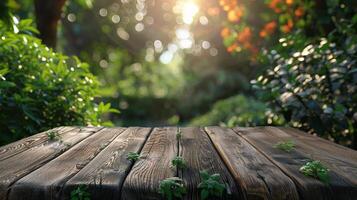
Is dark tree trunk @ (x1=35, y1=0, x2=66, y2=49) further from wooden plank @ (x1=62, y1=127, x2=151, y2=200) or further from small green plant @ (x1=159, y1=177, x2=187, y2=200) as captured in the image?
small green plant @ (x1=159, y1=177, x2=187, y2=200)

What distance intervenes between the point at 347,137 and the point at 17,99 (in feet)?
9.59

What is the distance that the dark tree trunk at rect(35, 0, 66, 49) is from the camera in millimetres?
5281

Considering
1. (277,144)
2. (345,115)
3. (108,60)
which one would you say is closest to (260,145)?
(277,144)

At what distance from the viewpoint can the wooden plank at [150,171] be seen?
139 centimetres

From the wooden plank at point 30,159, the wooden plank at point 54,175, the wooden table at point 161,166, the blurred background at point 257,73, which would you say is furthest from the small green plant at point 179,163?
the blurred background at point 257,73

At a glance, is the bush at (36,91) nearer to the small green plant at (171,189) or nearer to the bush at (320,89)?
the bush at (320,89)

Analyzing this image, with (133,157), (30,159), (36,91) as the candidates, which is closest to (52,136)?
(30,159)

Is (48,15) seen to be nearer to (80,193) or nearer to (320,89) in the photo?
(320,89)

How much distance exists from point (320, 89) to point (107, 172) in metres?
2.77

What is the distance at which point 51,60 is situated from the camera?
13.2 feet

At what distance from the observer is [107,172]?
5.22ft

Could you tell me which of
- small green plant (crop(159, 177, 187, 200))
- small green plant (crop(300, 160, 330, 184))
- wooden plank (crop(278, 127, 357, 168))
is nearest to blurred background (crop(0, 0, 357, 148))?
wooden plank (crop(278, 127, 357, 168))

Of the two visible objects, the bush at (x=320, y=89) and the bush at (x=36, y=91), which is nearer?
the bush at (x=36, y=91)

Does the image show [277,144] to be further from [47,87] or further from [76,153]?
[47,87]
